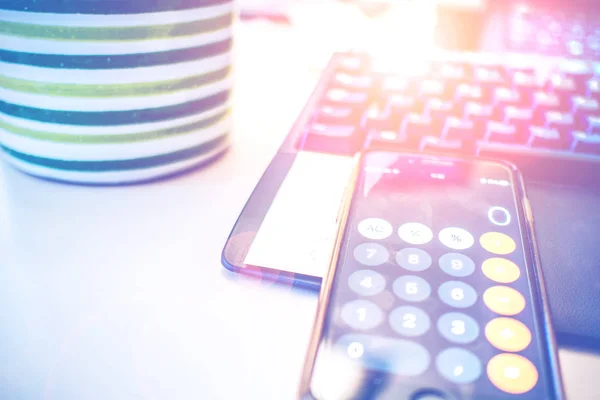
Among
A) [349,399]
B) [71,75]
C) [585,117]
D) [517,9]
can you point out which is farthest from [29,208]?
[517,9]

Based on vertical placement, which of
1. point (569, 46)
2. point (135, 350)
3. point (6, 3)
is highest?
point (569, 46)

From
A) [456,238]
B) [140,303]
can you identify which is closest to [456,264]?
[456,238]

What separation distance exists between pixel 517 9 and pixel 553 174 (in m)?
0.25

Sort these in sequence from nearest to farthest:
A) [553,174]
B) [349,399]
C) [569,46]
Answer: [349,399], [553,174], [569,46]

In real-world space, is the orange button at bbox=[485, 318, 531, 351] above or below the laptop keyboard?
below

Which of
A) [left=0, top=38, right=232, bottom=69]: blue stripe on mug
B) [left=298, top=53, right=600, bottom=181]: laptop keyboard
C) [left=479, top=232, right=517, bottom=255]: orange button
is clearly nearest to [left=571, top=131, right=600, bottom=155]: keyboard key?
[left=298, top=53, right=600, bottom=181]: laptop keyboard

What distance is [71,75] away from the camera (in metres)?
0.21

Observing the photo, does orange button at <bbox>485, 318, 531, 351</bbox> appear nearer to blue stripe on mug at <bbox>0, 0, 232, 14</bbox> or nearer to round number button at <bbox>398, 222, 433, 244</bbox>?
round number button at <bbox>398, 222, 433, 244</bbox>

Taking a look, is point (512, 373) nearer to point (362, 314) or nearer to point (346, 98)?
point (362, 314)

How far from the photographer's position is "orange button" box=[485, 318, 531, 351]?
0.16 meters

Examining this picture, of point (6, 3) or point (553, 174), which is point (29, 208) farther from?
point (553, 174)

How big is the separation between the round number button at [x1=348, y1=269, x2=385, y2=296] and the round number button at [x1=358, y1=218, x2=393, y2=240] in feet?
0.07

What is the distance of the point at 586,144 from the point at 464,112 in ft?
0.21

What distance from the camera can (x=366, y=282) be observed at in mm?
183
